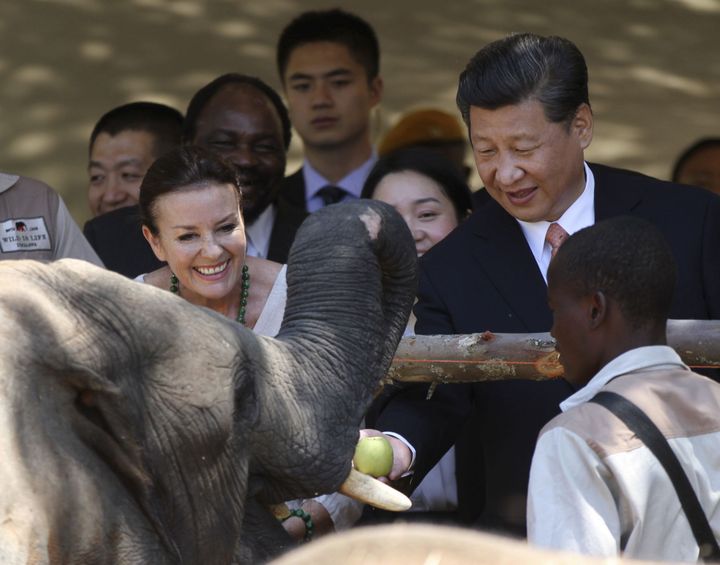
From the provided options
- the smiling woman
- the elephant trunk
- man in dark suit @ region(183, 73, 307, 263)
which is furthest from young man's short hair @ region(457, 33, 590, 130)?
man in dark suit @ region(183, 73, 307, 263)

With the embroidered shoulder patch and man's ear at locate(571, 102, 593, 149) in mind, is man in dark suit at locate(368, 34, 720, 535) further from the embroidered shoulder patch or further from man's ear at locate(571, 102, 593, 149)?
the embroidered shoulder patch

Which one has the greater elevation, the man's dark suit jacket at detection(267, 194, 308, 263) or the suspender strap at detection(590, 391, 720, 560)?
the man's dark suit jacket at detection(267, 194, 308, 263)

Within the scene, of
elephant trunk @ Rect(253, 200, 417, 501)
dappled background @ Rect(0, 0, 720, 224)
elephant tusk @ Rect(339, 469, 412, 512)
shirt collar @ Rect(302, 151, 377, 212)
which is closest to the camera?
elephant trunk @ Rect(253, 200, 417, 501)

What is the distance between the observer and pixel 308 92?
7.69m

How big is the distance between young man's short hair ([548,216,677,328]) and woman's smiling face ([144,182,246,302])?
4.61 feet

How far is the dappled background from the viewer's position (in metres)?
9.31

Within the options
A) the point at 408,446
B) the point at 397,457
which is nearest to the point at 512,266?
the point at 408,446

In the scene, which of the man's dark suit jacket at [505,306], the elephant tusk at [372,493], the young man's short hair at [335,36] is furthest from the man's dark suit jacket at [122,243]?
the elephant tusk at [372,493]

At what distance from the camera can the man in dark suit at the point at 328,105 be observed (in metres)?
7.64

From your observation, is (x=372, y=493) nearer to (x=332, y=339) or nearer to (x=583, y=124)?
(x=332, y=339)

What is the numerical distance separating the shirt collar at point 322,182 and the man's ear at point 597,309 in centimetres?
384

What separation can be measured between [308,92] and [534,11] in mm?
2424

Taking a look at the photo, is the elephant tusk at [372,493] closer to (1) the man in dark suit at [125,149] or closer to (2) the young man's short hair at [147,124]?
(1) the man in dark suit at [125,149]

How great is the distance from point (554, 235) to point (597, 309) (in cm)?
124
